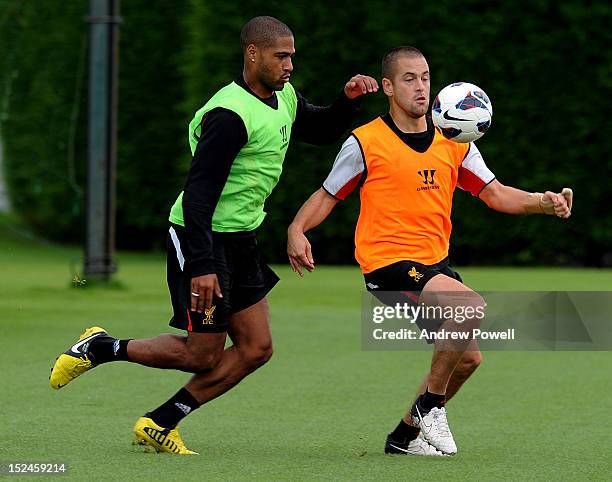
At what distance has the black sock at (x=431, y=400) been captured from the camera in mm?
6711

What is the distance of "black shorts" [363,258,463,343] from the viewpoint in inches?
267

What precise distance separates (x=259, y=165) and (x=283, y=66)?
0.47 metres

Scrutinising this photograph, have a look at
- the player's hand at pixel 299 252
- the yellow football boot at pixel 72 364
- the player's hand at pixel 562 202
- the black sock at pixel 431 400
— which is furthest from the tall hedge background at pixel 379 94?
the player's hand at pixel 562 202

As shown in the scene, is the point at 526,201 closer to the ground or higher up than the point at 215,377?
higher up

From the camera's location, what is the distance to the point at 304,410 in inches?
324

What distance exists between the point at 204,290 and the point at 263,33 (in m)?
1.22

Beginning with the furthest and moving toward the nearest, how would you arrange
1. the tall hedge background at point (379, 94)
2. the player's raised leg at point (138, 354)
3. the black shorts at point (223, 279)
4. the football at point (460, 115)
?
1. the tall hedge background at point (379, 94)
2. the football at point (460, 115)
3. the player's raised leg at point (138, 354)
4. the black shorts at point (223, 279)

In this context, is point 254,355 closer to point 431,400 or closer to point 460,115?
point 431,400

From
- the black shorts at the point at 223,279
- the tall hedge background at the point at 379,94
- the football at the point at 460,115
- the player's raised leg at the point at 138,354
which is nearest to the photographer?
the black shorts at the point at 223,279

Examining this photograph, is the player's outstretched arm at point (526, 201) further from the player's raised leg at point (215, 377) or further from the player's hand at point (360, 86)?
the player's raised leg at point (215, 377)

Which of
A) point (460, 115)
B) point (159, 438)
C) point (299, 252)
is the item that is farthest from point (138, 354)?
point (460, 115)

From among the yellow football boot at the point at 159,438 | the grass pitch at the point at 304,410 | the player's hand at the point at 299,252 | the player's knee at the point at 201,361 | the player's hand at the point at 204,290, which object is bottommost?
the grass pitch at the point at 304,410

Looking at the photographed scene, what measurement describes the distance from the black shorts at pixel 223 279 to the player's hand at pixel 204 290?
7 centimetres

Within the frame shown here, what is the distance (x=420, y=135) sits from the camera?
7066mm
